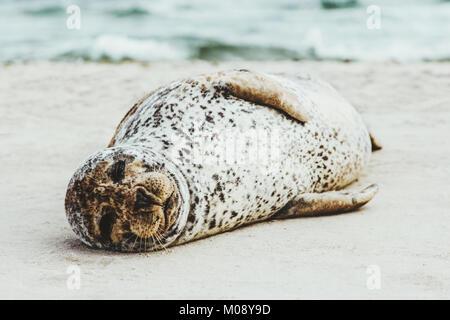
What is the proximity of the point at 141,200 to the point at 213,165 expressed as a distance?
26.1 inches

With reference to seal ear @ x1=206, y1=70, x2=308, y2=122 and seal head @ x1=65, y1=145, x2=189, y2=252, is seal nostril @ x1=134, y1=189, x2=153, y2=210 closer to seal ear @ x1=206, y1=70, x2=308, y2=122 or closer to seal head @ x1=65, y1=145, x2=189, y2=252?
seal head @ x1=65, y1=145, x2=189, y2=252

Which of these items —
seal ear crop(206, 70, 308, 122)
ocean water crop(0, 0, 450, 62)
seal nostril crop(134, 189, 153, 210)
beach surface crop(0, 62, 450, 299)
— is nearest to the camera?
beach surface crop(0, 62, 450, 299)

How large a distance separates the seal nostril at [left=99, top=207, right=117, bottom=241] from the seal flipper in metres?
1.21

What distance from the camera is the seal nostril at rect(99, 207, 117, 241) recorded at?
10.7ft

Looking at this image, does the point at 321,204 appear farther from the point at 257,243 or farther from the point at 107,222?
the point at 107,222

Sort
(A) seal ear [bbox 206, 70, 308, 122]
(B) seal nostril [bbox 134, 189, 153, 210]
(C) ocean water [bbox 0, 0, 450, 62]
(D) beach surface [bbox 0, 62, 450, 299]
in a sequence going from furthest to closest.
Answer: (C) ocean water [bbox 0, 0, 450, 62], (A) seal ear [bbox 206, 70, 308, 122], (B) seal nostril [bbox 134, 189, 153, 210], (D) beach surface [bbox 0, 62, 450, 299]

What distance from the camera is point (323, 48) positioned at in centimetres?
1418

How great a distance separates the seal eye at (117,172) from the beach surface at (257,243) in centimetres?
46

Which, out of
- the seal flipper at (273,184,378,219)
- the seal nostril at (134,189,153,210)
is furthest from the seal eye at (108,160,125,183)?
the seal flipper at (273,184,378,219)

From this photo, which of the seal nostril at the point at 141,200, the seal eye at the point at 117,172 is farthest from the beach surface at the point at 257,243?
the seal eye at the point at 117,172

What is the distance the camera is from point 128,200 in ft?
10.4

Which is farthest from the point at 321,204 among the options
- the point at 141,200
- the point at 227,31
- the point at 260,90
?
the point at 227,31
